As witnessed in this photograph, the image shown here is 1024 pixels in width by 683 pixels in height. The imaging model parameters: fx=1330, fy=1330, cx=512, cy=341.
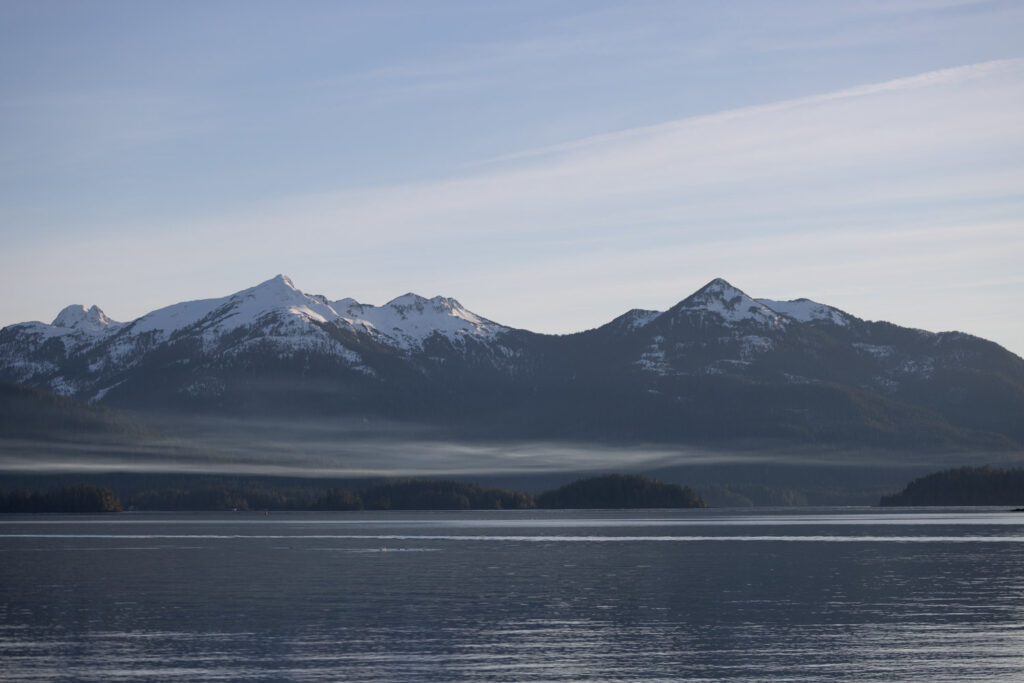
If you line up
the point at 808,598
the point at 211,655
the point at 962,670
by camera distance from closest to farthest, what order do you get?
the point at 962,670 → the point at 211,655 → the point at 808,598

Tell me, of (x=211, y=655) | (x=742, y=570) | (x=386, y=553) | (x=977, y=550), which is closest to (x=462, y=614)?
(x=211, y=655)

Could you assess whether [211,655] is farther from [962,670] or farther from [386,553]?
[386,553]

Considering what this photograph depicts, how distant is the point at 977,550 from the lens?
187000 millimetres

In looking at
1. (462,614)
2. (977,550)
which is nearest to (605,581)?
(462,614)

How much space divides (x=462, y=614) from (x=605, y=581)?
34.7 m

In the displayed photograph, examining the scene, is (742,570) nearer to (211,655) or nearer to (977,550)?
(977,550)

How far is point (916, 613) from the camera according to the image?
95.9 m

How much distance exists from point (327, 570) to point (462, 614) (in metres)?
56.5

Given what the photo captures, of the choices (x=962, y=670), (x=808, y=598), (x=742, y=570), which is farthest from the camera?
(x=742, y=570)

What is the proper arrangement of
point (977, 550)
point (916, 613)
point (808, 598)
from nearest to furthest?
point (916, 613), point (808, 598), point (977, 550)

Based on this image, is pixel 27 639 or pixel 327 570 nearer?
pixel 27 639

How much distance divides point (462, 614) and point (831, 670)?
34.3 meters

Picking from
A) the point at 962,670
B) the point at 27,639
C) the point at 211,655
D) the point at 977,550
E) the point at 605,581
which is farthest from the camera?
the point at 977,550

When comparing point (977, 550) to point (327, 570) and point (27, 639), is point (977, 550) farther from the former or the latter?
point (27, 639)
